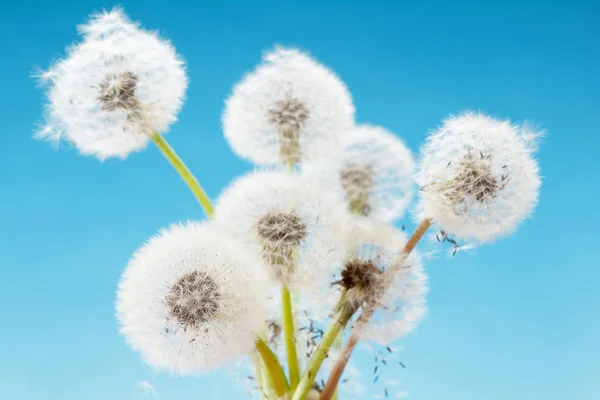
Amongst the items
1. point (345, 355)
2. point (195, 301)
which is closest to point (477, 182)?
point (345, 355)

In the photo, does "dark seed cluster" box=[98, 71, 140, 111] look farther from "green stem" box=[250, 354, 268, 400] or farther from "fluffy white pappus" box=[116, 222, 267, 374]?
"green stem" box=[250, 354, 268, 400]

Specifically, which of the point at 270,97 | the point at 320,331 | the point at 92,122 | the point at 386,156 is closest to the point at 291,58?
the point at 270,97

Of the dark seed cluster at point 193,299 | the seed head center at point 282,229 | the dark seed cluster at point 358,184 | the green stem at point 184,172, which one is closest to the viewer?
the dark seed cluster at point 193,299

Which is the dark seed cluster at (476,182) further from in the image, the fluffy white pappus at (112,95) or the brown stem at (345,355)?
the fluffy white pappus at (112,95)

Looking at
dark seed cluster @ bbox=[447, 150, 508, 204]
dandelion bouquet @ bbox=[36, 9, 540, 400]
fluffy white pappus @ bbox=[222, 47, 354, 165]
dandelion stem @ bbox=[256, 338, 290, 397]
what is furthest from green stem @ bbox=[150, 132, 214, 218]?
dark seed cluster @ bbox=[447, 150, 508, 204]

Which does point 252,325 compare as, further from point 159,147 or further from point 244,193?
point 159,147

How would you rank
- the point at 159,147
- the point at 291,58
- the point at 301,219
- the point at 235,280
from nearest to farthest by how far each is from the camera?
the point at 235,280 → the point at 301,219 → the point at 159,147 → the point at 291,58

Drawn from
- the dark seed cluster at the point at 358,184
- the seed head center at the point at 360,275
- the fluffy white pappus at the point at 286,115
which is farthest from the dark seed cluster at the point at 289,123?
the seed head center at the point at 360,275

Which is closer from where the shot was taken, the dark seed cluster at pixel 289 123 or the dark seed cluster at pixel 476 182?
the dark seed cluster at pixel 476 182
